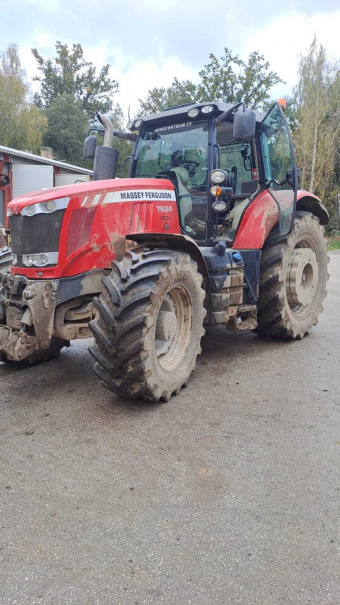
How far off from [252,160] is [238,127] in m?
0.97

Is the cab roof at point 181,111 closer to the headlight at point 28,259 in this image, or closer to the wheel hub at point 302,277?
the wheel hub at point 302,277

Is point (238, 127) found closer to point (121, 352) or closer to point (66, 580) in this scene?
point (121, 352)

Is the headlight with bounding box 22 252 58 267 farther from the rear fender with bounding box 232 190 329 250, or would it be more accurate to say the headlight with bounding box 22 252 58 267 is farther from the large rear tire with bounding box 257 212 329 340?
the large rear tire with bounding box 257 212 329 340

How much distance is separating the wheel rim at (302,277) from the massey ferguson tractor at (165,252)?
0.02 meters

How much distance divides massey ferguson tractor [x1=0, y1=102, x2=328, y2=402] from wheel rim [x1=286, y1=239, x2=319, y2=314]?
0.05 ft

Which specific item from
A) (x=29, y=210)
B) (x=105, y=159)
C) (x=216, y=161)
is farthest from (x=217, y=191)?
(x=29, y=210)

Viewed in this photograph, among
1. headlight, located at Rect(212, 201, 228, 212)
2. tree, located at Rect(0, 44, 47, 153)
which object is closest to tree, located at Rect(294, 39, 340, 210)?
tree, located at Rect(0, 44, 47, 153)

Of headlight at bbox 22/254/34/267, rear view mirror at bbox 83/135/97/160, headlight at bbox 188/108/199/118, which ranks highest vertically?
headlight at bbox 188/108/199/118

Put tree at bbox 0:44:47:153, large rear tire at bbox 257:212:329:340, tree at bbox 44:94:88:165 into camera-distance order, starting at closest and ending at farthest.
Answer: large rear tire at bbox 257:212:329:340 < tree at bbox 0:44:47:153 < tree at bbox 44:94:88:165

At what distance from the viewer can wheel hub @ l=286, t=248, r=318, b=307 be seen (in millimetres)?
5371

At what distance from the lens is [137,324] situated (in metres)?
3.29

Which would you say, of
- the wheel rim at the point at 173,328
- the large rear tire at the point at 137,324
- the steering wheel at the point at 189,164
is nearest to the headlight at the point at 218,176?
the steering wheel at the point at 189,164

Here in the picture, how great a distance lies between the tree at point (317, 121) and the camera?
24906mm

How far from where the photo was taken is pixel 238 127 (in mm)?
4125
